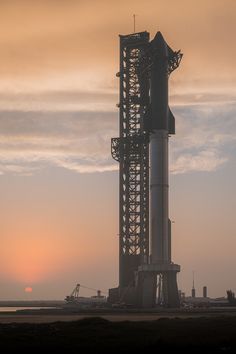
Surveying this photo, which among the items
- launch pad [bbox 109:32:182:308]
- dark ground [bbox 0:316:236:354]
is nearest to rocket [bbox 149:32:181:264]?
launch pad [bbox 109:32:182:308]

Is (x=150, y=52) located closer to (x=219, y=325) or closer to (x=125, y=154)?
(x=125, y=154)

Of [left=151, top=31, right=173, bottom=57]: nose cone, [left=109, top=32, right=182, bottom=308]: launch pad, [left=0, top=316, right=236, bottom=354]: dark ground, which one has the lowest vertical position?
[left=0, top=316, right=236, bottom=354]: dark ground

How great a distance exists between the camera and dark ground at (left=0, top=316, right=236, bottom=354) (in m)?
60.1

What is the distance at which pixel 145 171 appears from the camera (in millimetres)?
161375

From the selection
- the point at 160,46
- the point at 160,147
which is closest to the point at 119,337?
the point at 160,147

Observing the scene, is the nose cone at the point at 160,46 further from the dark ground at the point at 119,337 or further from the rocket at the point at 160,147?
the dark ground at the point at 119,337

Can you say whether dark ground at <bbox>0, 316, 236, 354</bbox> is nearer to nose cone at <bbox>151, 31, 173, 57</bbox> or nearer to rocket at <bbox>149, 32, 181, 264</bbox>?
rocket at <bbox>149, 32, 181, 264</bbox>

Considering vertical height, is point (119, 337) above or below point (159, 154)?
below

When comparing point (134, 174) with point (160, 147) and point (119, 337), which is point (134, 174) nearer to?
point (160, 147)

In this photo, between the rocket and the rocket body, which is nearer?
the rocket body

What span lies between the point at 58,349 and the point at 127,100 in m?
110

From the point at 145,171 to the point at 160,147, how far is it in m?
12.6

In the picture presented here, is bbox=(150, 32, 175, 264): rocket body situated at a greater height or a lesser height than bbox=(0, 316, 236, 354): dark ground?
greater

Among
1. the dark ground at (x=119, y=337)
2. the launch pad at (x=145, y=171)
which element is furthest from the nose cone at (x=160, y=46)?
the dark ground at (x=119, y=337)
